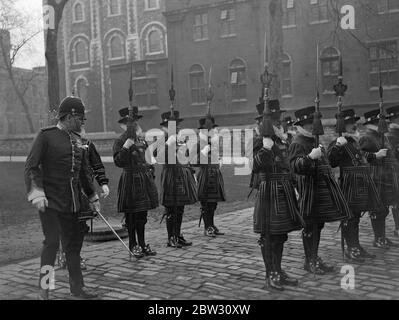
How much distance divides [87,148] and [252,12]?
25.9m

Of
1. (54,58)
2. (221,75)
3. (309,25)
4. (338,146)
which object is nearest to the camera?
(338,146)

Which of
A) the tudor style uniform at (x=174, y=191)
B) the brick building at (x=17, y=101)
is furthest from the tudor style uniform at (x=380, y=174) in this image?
the brick building at (x=17, y=101)

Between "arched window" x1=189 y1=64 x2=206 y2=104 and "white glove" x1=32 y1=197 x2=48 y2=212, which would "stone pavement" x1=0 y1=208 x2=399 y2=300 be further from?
"arched window" x1=189 y1=64 x2=206 y2=104

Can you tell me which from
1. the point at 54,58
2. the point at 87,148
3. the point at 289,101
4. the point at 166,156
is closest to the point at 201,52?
the point at 289,101

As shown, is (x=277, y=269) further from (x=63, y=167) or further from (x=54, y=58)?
(x=54, y=58)

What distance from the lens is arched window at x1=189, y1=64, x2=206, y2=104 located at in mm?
31812

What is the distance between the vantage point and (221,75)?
31234 millimetres

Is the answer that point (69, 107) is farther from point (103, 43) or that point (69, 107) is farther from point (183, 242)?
point (103, 43)

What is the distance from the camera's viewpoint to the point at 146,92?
34969 mm

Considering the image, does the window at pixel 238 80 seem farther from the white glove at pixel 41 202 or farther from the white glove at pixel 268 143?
the white glove at pixel 41 202

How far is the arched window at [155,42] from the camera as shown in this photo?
41.1m

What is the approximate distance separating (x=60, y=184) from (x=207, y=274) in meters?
2.23

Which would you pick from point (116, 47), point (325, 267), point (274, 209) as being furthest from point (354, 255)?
point (116, 47)

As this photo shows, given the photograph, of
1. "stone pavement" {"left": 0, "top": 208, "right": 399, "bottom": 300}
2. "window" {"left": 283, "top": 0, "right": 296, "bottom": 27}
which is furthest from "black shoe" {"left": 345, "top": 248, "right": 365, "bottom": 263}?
"window" {"left": 283, "top": 0, "right": 296, "bottom": 27}
